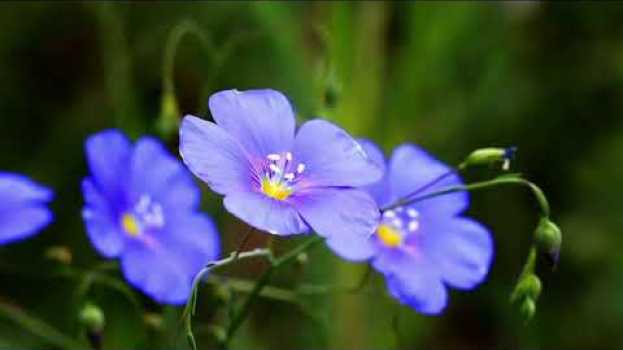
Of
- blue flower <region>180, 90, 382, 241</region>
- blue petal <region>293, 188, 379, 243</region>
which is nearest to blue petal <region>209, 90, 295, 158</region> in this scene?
blue flower <region>180, 90, 382, 241</region>

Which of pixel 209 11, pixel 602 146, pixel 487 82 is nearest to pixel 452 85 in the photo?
pixel 487 82

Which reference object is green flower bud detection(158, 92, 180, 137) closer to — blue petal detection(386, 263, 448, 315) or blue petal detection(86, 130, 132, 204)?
blue petal detection(86, 130, 132, 204)

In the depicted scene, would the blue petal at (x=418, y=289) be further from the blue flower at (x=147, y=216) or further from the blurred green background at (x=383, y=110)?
the blurred green background at (x=383, y=110)

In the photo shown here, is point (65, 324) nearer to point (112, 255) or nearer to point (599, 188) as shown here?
point (112, 255)

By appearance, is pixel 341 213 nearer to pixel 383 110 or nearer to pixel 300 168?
pixel 300 168

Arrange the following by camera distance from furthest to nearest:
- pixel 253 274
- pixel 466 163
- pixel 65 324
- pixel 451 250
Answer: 1. pixel 253 274
2. pixel 65 324
3. pixel 451 250
4. pixel 466 163

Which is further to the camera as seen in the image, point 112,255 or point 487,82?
point 487,82
